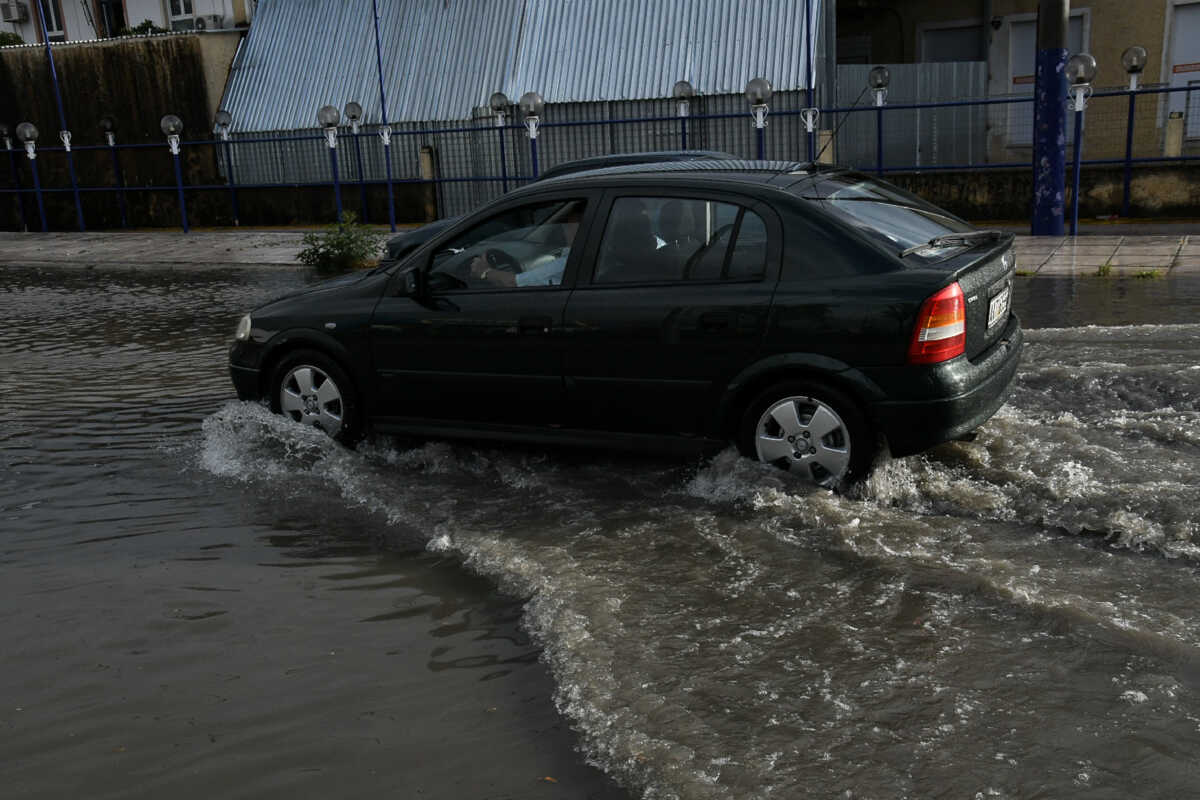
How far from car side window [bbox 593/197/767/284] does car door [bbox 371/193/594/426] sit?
23 centimetres

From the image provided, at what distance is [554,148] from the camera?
68.0 ft

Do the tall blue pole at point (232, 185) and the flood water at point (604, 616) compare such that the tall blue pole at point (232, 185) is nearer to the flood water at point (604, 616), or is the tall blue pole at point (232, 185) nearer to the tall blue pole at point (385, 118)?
the tall blue pole at point (385, 118)

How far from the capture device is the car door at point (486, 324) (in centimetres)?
594

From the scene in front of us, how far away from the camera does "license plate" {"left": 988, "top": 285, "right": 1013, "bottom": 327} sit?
563cm

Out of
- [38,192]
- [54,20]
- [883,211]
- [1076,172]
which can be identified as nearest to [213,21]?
[38,192]

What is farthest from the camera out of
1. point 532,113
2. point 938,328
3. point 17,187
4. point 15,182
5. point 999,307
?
point 15,182

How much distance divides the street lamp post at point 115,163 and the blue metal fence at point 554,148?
4 centimetres

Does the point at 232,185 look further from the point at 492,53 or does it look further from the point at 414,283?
the point at 414,283

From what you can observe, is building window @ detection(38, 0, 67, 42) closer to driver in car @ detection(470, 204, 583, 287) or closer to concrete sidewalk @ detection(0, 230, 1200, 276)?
concrete sidewalk @ detection(0, 230, 1200, 276)

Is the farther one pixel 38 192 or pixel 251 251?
pixel 38 192

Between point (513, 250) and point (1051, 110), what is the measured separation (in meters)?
9.78

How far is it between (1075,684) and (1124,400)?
11.5 feet

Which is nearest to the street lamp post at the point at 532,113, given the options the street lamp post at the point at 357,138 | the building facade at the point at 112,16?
the street lamp post at the point at 357,138

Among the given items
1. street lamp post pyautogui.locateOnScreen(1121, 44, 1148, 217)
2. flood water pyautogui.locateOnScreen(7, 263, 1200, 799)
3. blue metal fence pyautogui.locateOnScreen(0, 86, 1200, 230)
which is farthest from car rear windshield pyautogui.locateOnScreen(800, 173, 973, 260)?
street lamp post pyautogui.locateOnScreen(1121, 44, 1148, 217)
